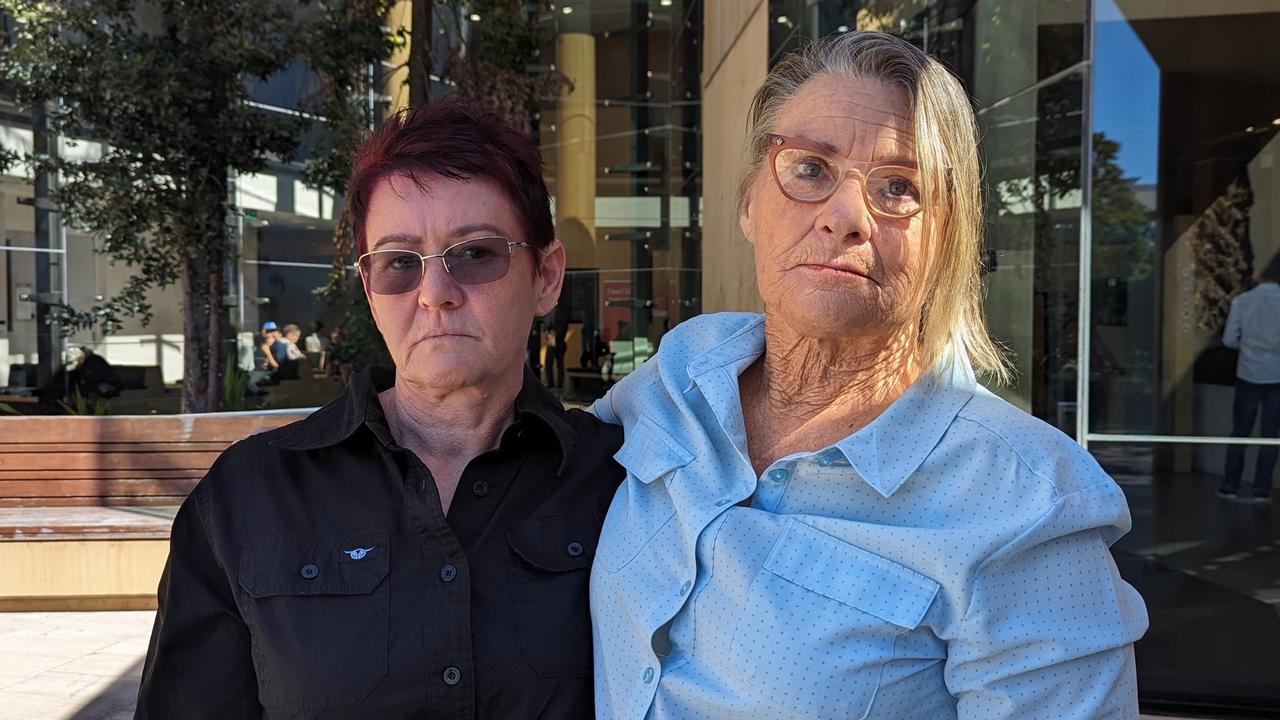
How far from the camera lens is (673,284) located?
1591cm

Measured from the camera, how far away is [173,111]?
305 inches

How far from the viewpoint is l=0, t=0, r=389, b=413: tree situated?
25.5 ft

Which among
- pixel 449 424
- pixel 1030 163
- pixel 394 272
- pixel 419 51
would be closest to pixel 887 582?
pixel 449 424

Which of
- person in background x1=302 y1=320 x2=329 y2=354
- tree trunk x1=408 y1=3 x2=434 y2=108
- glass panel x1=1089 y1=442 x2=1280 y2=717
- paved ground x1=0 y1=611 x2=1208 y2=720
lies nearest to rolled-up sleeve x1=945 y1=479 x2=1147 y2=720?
paved ground x1=0 y1=611 x2=1208 y2=720

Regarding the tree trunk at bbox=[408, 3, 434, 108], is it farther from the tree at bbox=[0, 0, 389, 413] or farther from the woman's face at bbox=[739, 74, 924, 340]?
the woman's face at bbox=[739, 74, 924, 340]

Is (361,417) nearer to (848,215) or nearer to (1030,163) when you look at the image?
(848,215)

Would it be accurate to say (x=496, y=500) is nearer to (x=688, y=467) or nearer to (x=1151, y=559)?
(x=688, y=467)

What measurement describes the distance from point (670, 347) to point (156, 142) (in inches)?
276

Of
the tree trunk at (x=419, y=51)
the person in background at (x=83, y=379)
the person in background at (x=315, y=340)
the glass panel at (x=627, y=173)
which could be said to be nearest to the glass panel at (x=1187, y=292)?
the tree trunk at (x=419, y=51)

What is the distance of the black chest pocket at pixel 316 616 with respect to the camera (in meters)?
1.70

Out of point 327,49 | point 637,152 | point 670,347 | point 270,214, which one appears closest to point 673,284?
point 637,152

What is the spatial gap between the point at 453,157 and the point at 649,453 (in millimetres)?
648

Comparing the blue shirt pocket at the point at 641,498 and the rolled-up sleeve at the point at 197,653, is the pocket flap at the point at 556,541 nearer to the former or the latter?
the blue shirt pocket at the point at 641,498

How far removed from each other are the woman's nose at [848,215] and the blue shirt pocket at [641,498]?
450 mm
